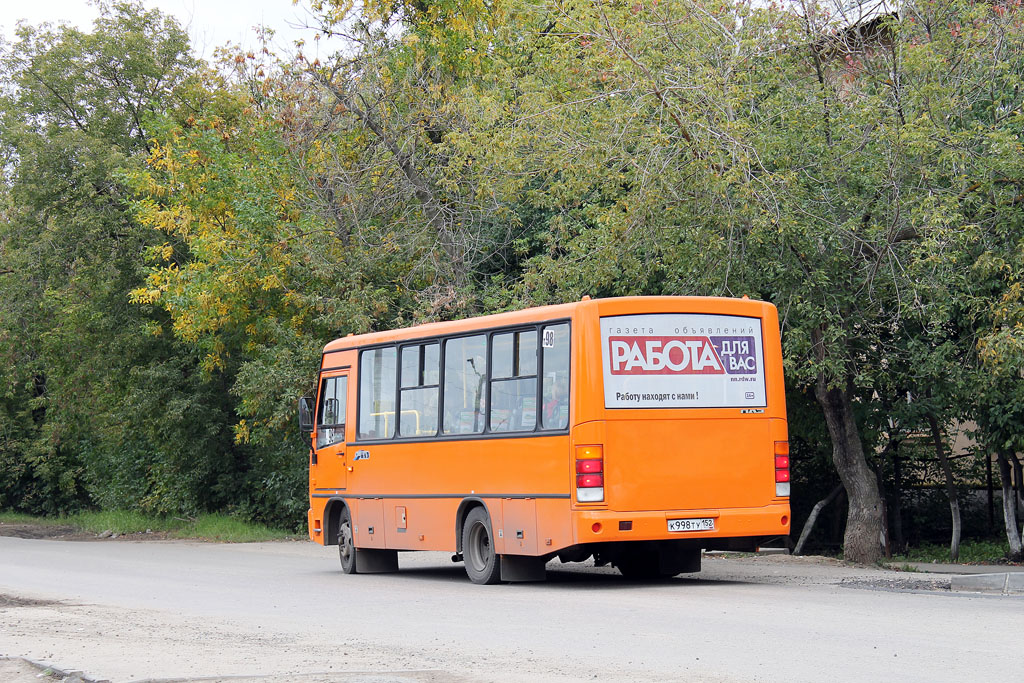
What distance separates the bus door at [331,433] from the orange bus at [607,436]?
2387 mm

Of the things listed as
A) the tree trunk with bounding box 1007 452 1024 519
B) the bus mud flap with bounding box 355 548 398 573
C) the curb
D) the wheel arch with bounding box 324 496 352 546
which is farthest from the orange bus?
the tree trunk with bounding box 1007 452 1024 519

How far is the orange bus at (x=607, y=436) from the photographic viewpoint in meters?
14.4

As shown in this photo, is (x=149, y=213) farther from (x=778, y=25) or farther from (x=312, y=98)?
(x=778, y=25)

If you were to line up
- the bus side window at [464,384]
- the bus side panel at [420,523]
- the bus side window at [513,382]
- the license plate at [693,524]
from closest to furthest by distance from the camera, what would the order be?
the license plate at [693,524]
the bus side window at [513,382]
the bus side window at [464,384]
the bus side panel at [420,523]

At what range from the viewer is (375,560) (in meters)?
19.2

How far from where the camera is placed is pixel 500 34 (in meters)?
27.4

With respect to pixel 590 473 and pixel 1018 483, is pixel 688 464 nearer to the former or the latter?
pixel 590 473

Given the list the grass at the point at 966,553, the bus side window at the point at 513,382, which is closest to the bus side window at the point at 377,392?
the bus side window at the point at 513,382

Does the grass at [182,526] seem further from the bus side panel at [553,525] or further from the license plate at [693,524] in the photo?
the license plate at [693,524]

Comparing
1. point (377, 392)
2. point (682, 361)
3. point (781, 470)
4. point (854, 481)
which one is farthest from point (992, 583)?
point (377, 392)

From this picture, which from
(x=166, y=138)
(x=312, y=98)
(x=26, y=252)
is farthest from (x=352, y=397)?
(x=26, y=252)

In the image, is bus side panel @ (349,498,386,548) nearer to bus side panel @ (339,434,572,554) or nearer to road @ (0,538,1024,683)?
bus side panel @ (339,434,572,554)

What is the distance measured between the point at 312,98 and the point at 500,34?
380cm

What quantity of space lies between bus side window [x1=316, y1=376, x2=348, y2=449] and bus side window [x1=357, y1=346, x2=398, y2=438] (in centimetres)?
53
